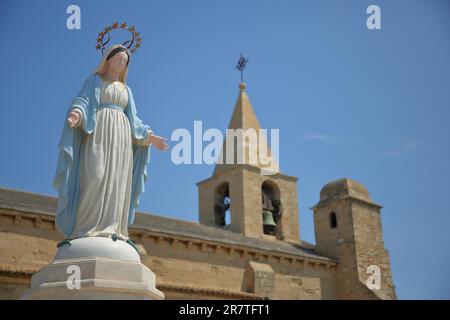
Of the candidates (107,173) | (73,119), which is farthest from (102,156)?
(73,119)

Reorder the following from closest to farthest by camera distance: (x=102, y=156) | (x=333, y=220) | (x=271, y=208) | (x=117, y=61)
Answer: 1. (x=102, y=156)
2. (x=117, y=61)
3. (x=333, y=220)
4. (x=271, y=208)

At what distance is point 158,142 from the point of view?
6.38m

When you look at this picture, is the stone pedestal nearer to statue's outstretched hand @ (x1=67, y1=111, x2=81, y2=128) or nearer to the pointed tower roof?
statue's outstretched hand @ (x1=67, y1=111, x2=81, y2=128)

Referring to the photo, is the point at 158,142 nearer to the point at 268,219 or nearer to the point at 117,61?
the point at 117,61

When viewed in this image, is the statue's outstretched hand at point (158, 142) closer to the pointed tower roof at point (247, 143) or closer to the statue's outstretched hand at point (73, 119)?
the statue's outstretched hand at point (73, 119)

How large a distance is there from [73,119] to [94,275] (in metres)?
1.56

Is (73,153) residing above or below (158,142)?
below

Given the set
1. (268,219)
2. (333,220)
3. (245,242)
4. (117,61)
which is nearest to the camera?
(117,61)

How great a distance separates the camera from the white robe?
5.71 m

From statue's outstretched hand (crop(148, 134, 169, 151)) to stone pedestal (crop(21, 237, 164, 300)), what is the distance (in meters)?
1.26

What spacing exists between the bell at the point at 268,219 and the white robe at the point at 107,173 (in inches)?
770

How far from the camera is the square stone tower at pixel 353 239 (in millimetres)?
22859

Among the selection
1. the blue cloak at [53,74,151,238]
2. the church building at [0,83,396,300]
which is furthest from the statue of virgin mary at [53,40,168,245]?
the church building at [0,83,396,300]

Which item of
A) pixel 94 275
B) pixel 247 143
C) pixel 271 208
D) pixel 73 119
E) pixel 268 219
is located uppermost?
pixel 247 143
